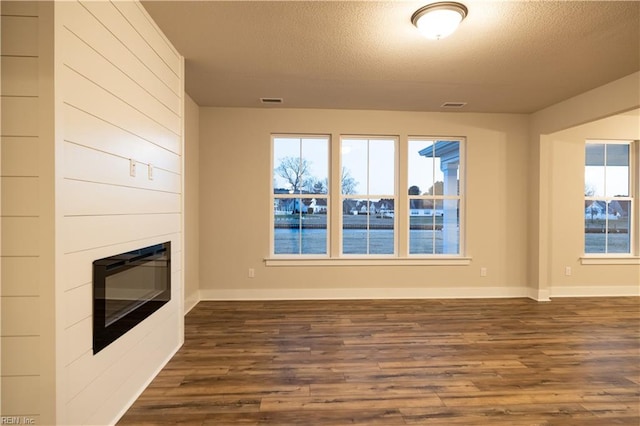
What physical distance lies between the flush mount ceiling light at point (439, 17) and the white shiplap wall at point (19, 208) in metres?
2.09

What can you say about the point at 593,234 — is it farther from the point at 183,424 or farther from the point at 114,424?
the point at 114,424

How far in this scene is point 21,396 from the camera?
140 cm

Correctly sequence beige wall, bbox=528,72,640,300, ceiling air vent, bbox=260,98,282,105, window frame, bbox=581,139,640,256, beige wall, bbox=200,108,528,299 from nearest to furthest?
ceiling air vent, bbox=260,98,282,105 → beige wall, bbox=528,72,640,300 → beige wall, bbox=200,108,528,299 → window frame, bbox=581,139,640,256

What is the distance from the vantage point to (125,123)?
2000mm

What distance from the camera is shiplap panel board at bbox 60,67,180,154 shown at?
151 cm

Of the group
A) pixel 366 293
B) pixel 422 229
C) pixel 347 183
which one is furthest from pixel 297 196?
pixel 422 229

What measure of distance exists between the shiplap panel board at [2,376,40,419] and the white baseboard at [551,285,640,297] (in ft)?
18.7

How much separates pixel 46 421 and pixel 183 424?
72 cm

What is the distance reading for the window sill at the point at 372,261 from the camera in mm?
4539

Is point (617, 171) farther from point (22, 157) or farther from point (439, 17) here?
point (22, 157)

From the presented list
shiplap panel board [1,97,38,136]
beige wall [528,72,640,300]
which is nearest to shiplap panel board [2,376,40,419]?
shiplap panel board [1,97,38,136]

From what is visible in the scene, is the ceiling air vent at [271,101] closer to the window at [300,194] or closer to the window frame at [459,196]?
the window at [300,194]

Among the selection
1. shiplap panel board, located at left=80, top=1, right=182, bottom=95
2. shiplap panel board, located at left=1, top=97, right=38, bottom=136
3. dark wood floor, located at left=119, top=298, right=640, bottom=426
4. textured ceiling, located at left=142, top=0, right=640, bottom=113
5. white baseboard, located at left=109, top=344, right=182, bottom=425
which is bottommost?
dark wood floor, located at left=119, top=298, right=640, bottom=426

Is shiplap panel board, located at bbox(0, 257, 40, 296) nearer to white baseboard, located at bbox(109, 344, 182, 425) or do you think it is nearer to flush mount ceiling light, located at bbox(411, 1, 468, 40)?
white baseboard, located at bbox(109, 344, 182, 425)
